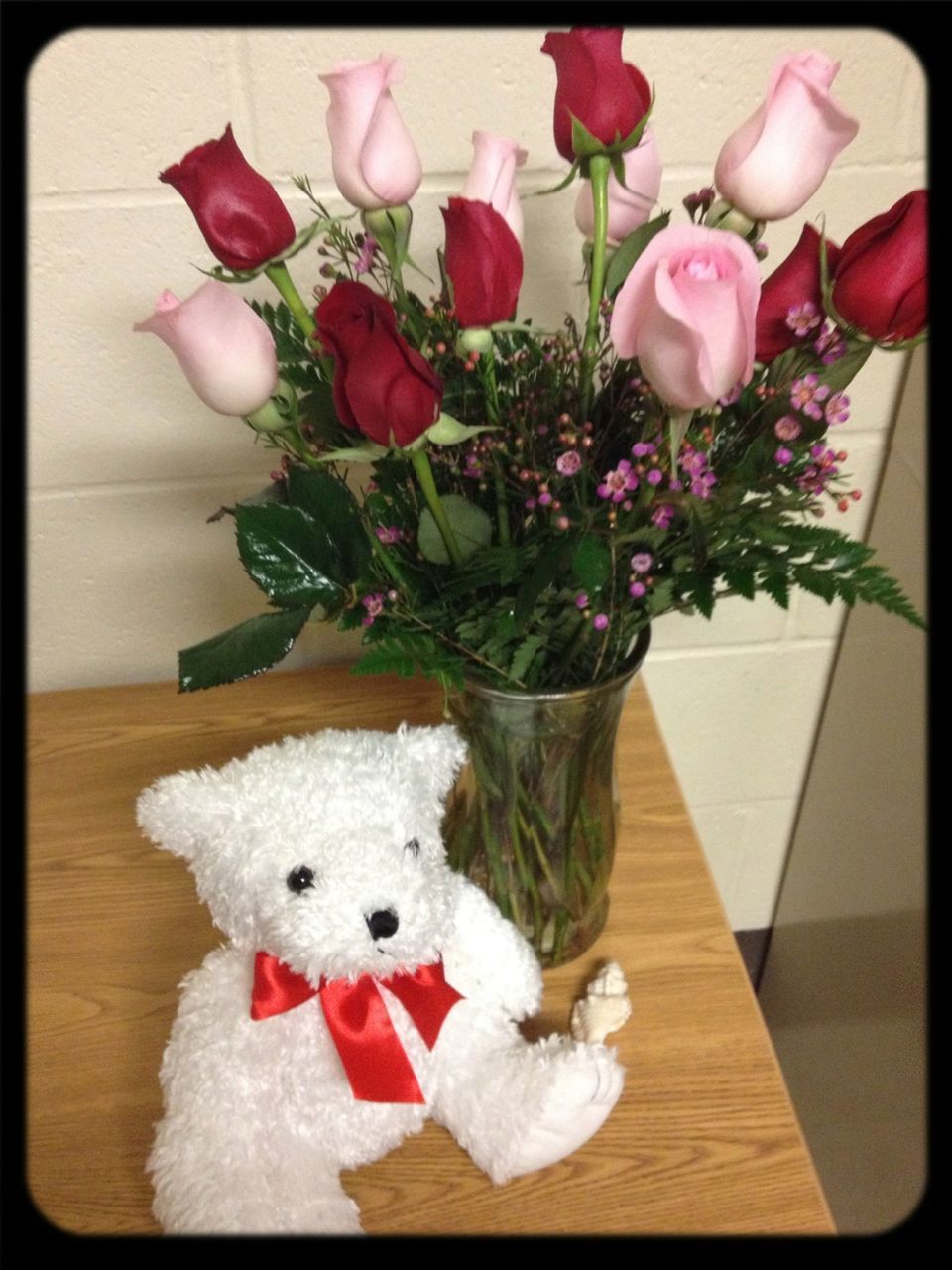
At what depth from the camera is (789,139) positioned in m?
0.42

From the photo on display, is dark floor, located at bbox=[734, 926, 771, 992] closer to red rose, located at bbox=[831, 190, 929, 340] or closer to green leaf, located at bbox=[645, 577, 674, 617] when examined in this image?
green leaf, located at bbox=[645, 577, 674, 617]

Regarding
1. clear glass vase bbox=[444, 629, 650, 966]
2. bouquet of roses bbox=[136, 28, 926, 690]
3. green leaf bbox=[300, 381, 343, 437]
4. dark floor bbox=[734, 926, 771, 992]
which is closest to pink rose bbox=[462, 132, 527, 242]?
bouquet of roses bbox=[136, 28, 926, 690]

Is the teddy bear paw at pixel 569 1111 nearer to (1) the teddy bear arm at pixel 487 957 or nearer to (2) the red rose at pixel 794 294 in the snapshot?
(1) the teddy bear arm at pixel 487 957

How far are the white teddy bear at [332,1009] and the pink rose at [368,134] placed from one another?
0.93 feet

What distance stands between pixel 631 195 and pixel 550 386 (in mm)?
95

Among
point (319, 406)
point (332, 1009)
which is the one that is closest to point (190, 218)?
point (319, 406)

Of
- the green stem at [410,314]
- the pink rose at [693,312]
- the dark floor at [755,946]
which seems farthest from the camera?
the dark floor at [755,946]

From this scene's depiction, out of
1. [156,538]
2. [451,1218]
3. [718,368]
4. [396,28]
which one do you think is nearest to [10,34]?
[396,28]

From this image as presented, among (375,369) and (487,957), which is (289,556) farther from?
(487,957)

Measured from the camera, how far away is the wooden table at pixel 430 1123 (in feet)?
1.86

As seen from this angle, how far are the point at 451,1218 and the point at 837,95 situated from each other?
771mm

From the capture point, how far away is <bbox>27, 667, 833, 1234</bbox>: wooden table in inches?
22.4

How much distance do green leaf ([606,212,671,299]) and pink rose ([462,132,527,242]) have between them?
2.2 inches

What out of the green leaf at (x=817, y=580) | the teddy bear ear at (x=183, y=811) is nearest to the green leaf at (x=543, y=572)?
the green leaf at (x=817, y=580)
